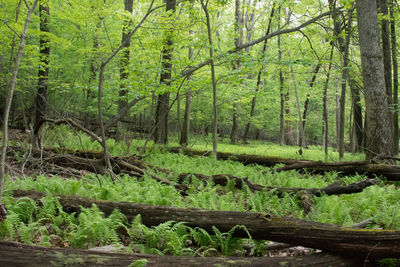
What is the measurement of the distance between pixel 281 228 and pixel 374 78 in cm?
647

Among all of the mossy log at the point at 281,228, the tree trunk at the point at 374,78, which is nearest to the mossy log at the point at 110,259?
the mossy log at the point at 281,228

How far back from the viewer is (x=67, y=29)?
43.3 feet

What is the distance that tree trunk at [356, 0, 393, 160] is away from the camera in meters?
7.03

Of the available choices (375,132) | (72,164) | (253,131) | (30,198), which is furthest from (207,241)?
(253,131)

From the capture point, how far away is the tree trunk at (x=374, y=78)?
7027 mm

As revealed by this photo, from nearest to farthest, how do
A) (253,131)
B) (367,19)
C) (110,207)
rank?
(110,207) → (367,19) → (253,131)

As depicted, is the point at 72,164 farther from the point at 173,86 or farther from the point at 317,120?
the point at 317,120

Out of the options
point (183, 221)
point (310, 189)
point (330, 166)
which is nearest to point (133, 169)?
point (183, 221)

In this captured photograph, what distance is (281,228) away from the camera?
8.29 feet

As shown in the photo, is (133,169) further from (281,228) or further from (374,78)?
(374,78)

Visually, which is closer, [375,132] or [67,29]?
[375,132]

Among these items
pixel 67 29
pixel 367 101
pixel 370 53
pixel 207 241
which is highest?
pixel 67 29

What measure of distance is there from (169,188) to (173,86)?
5.11 m

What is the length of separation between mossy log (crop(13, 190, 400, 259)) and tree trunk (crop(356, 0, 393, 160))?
5.76 meters
